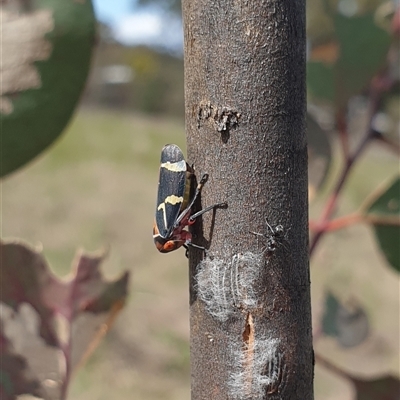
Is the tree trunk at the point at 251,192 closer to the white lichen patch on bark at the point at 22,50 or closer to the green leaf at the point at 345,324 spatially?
the white lichen patch on bark at the point at 22,50

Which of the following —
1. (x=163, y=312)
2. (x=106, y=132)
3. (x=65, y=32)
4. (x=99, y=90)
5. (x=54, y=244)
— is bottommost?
(x=163, y=312)

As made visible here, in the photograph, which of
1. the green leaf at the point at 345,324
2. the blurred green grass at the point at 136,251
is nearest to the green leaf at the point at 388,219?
the green leaf at the point at 345,324

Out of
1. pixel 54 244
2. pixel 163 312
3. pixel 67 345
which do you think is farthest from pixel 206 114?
pixel 54 244

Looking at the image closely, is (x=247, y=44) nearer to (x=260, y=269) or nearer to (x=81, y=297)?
(x=260, y=269)

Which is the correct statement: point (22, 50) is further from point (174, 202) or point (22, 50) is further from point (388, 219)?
point (388, 219)

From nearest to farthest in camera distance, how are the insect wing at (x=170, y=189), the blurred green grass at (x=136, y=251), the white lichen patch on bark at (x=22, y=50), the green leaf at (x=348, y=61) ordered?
the insect wing at (x=170, y=189) → the white lichen patch on bark at (x=22, y=50) → the green leaf at (x=348, y=61) → the blurred green grass at (x=136, y=251)
